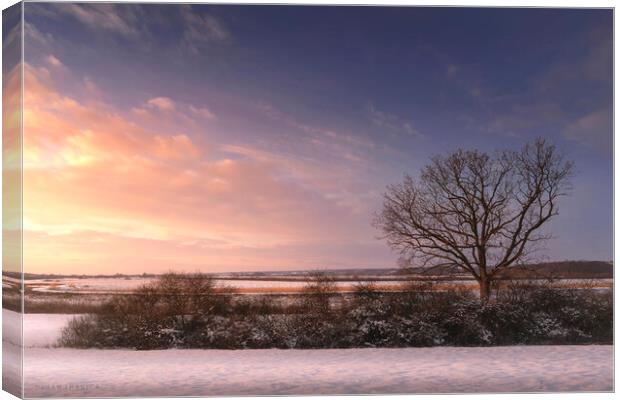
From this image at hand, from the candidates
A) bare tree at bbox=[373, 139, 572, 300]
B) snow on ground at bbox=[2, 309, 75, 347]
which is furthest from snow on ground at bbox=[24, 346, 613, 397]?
bare tree at bbox=[373, 139, 572, 300]

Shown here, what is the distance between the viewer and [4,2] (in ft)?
34.5

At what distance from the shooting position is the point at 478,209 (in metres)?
12.0

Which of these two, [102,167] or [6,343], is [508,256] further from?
[6,343]

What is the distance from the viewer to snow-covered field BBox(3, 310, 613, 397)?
10234 mm

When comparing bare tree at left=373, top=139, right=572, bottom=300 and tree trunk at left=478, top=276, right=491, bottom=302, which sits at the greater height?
bare tree at left=373, top=139, right=572, bottom=300

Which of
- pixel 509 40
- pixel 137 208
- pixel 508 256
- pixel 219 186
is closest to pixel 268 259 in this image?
pixel 219 186

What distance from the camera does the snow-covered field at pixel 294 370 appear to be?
1023 centimetres

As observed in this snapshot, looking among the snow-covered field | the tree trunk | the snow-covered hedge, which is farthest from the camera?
the tree trunk

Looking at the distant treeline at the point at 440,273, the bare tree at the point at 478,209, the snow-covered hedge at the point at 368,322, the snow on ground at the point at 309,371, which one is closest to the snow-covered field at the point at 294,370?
the snow on ground at the point at 309,371

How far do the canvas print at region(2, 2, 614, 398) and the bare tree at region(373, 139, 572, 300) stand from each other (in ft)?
0.11

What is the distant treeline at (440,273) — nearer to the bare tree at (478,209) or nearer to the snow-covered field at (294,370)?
the bare tree at (478,209)

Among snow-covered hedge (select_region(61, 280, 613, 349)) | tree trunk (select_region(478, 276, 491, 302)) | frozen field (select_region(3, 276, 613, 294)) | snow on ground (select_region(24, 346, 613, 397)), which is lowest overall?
snow on ground (select_region(24, 346, 613, 397))

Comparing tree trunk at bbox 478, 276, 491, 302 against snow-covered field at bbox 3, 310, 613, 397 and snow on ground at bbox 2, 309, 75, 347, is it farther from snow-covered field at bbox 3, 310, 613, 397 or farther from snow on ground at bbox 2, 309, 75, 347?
snow on ground at bbox 2, 309, 75, 347

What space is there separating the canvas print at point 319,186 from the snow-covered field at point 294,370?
6 centimetres
